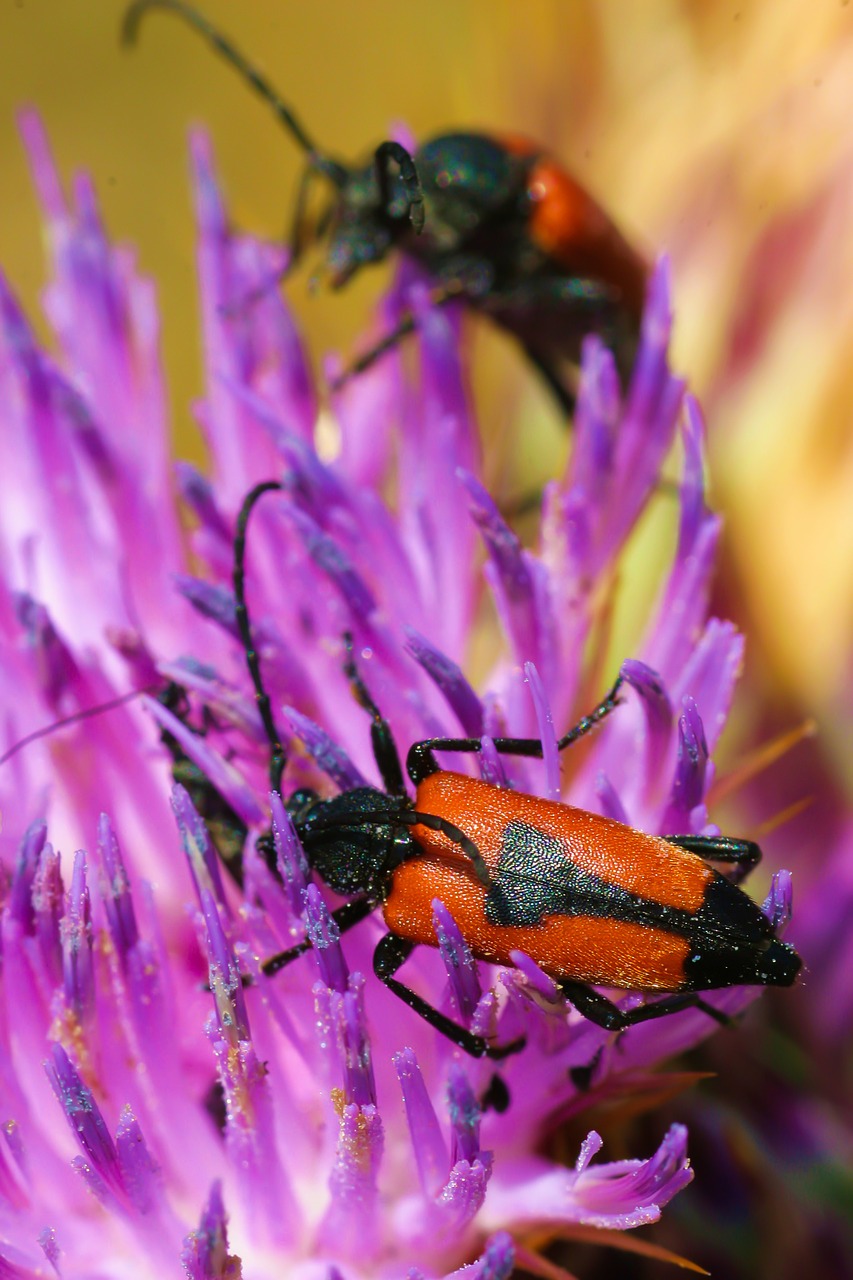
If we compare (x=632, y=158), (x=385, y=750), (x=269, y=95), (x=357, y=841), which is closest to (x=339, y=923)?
(x=357, y=841)

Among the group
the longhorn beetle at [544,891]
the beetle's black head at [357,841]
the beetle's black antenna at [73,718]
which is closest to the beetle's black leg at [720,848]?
the longhorn beetle at [544,891]

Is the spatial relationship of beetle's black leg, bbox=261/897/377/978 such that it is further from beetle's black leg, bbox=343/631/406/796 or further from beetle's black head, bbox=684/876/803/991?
beetle's black head, bbox=684/876/803/991

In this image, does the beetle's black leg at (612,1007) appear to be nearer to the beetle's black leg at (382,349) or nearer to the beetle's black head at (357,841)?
the beetle's black head at (357,841)

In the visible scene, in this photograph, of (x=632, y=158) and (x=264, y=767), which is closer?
(x=264, y=767)

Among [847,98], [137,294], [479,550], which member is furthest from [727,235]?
[137,294]

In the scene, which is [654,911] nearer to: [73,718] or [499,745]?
[499,745]

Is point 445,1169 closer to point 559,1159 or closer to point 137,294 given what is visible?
point 559,1159

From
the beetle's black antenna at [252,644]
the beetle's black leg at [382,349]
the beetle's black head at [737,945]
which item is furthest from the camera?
the beetle's black leg at [382,349]
